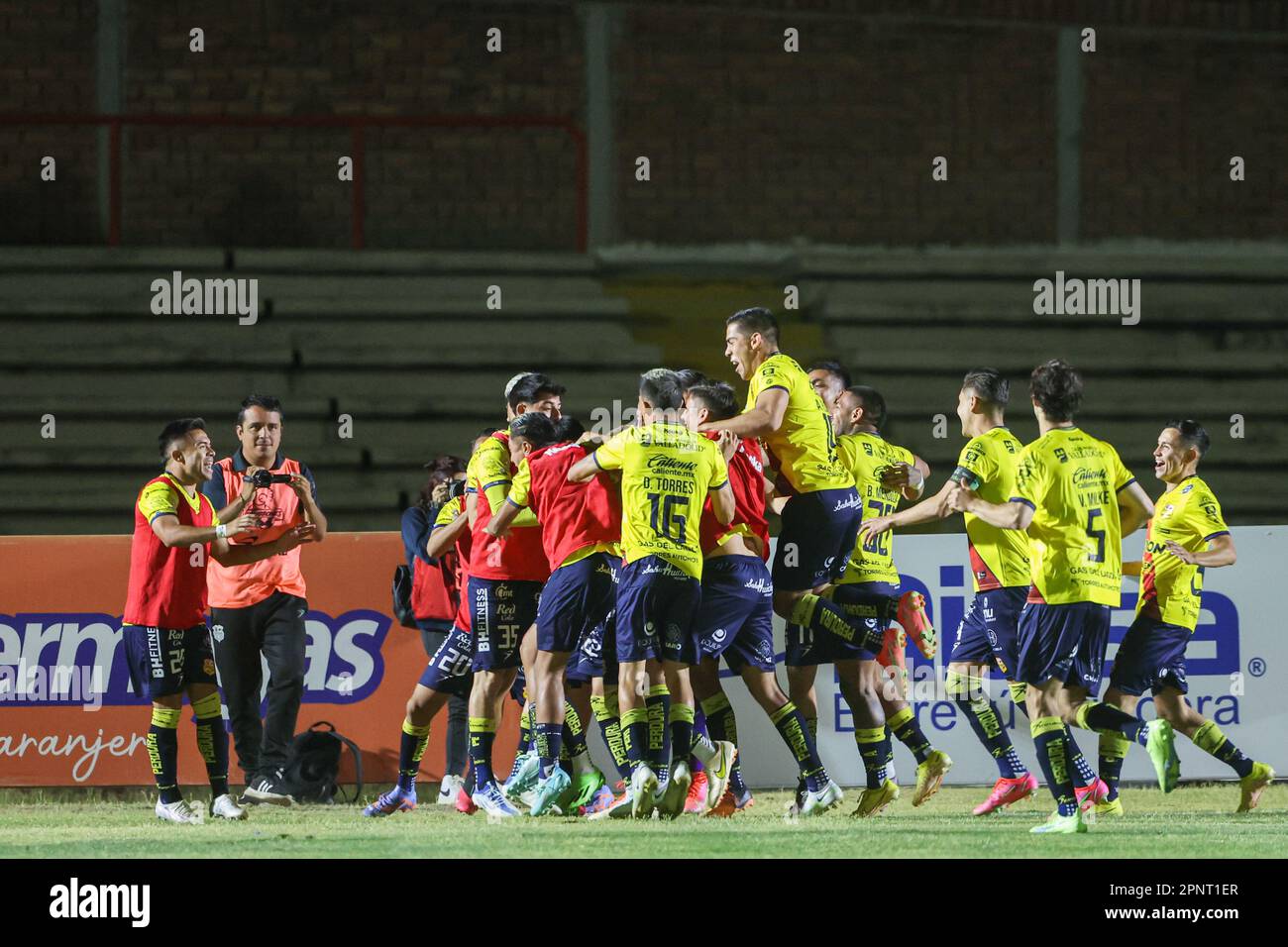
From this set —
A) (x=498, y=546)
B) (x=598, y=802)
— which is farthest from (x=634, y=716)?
(x=498, y=546)

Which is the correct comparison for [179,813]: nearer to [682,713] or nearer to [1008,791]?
[682,713]

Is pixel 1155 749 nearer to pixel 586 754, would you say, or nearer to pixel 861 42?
pixel 586 754

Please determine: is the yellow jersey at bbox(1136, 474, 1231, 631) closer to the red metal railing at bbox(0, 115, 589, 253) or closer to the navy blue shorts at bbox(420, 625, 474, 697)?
the navy blue shorts at bbox(420, 625, 474, 697)

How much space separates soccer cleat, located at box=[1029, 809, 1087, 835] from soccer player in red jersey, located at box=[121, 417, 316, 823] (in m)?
3.75

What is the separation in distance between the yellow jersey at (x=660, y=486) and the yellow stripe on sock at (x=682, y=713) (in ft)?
2.16

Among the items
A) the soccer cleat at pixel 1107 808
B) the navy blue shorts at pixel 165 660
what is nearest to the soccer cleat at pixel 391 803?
the navy blue shorts at pixel 165 660

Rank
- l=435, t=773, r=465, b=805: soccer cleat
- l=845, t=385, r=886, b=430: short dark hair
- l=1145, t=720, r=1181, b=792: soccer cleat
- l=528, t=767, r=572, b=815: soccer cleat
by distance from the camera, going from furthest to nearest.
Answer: l=435, t=773, r=465, b=805: soccer cleat
l=845, t=385, r=886, b=430: short dark hair
l=528, t=767, r=572, b=815: soccer cleat
l=1145, t=720, r=1181, b=792: soccer cleat

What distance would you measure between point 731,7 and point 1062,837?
10.3 meters

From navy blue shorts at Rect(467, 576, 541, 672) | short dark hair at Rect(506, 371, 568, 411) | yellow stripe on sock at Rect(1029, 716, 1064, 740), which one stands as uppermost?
short dark hair at Rect(506, 371, 568, 411)

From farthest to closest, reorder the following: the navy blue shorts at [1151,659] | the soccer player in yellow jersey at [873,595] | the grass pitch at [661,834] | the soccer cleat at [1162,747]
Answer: the navy blue shorts at [1151,659], the soccer player in yellow jersey at [873,595], the soccer cleat at [1162,747], the grass pitch at [661,834]

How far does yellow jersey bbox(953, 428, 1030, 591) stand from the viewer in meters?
8.71

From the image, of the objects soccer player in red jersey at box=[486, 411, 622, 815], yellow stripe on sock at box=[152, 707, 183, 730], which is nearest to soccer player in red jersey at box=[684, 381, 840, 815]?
soccer player in red jersey at box=[486, 411, 622, 815]

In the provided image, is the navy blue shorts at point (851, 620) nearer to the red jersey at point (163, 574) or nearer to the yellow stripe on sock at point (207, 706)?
the yellow stripe on sock at point (207, 706)

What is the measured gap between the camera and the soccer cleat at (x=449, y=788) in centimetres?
997
